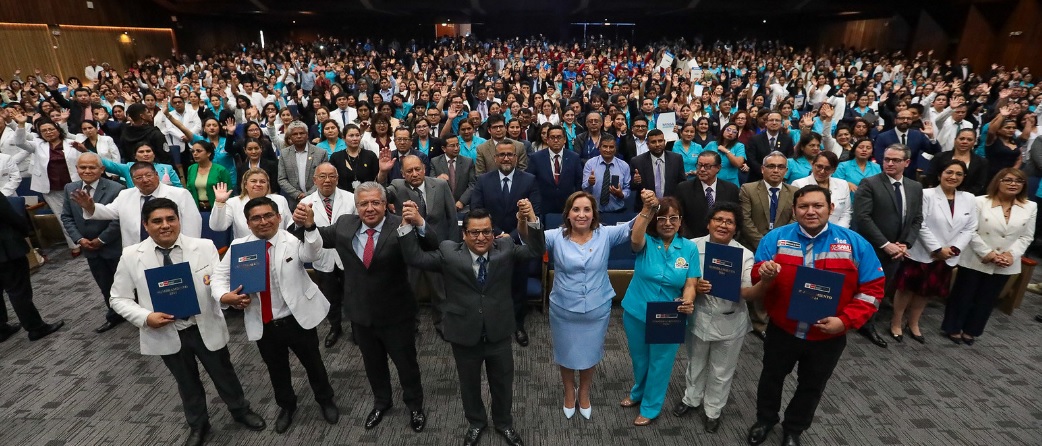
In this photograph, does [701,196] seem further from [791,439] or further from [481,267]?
[481,267]

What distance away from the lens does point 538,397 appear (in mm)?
3516

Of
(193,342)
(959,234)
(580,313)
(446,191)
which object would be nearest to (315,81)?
(446,191)

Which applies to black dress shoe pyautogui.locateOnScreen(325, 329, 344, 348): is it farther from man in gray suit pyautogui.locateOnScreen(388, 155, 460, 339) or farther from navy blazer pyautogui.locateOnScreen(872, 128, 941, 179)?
navy blazer pyautogui.locateOnScreen(872, 128, 941, 179)

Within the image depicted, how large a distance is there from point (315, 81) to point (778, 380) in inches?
486

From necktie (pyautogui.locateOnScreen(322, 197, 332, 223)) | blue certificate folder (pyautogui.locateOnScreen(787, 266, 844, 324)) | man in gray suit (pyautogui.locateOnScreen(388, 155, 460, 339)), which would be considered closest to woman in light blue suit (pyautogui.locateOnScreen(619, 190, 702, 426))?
blue certificate folder (pyautogui.locateOnScreen(787, 266, 844, 324))

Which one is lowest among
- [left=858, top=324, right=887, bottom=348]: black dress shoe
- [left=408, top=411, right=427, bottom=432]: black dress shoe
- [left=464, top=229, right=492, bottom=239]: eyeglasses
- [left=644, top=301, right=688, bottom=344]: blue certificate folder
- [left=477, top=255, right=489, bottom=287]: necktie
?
[left=408, top=411, right=427, bottom=432]: black dress shoe

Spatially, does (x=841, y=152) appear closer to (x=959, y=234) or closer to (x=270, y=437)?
(x=959, y=234)

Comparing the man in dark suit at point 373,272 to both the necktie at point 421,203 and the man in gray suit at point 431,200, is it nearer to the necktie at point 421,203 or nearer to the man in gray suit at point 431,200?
the man in gray suit at point 431,200

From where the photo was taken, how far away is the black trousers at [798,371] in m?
2.72

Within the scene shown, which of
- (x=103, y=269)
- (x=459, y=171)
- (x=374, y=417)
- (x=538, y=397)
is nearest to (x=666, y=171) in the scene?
(x=459, y=171)

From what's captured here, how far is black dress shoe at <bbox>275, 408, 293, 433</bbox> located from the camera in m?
3.19

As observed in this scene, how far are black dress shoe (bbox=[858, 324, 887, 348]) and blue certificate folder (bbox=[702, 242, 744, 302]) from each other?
2.25m

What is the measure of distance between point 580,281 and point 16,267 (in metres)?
4.65

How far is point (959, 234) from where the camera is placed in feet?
12.7
